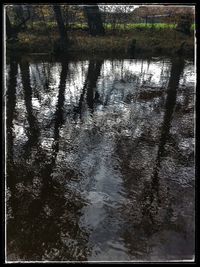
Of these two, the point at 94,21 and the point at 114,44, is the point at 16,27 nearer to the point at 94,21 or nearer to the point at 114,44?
the point at 94,21

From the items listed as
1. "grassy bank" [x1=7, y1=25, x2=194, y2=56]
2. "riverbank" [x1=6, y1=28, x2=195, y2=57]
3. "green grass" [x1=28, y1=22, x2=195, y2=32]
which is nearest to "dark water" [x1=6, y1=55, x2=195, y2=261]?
"riverbank" [x1=6, y1=28, x2=195, y2=57]

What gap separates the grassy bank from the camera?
21922mm

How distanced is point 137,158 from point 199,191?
4.06 meters

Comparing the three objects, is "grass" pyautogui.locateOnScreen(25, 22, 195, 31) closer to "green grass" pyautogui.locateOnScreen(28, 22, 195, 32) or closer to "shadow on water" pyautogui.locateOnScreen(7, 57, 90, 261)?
"green grass" pyautogui.locateOnScreen(28, 22, 195, 32)

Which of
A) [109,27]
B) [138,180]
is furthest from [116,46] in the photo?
[138,180]

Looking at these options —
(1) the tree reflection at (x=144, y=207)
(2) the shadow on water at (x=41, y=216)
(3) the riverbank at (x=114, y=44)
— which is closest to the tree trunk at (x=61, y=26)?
(3) the riverbank at (x=114, y=44)

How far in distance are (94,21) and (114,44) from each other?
3.98 metres

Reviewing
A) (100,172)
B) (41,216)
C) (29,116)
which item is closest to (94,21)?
(29,116)

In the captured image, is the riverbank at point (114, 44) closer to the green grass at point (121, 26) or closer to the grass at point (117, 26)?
the green grass at point (121, 26)

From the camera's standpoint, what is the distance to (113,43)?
73.6 ft

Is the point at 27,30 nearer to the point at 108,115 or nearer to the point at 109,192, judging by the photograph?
the point at 108,115

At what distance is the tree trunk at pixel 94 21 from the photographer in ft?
81.1

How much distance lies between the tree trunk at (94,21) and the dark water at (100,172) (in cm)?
1149

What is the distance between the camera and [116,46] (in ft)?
72.6
